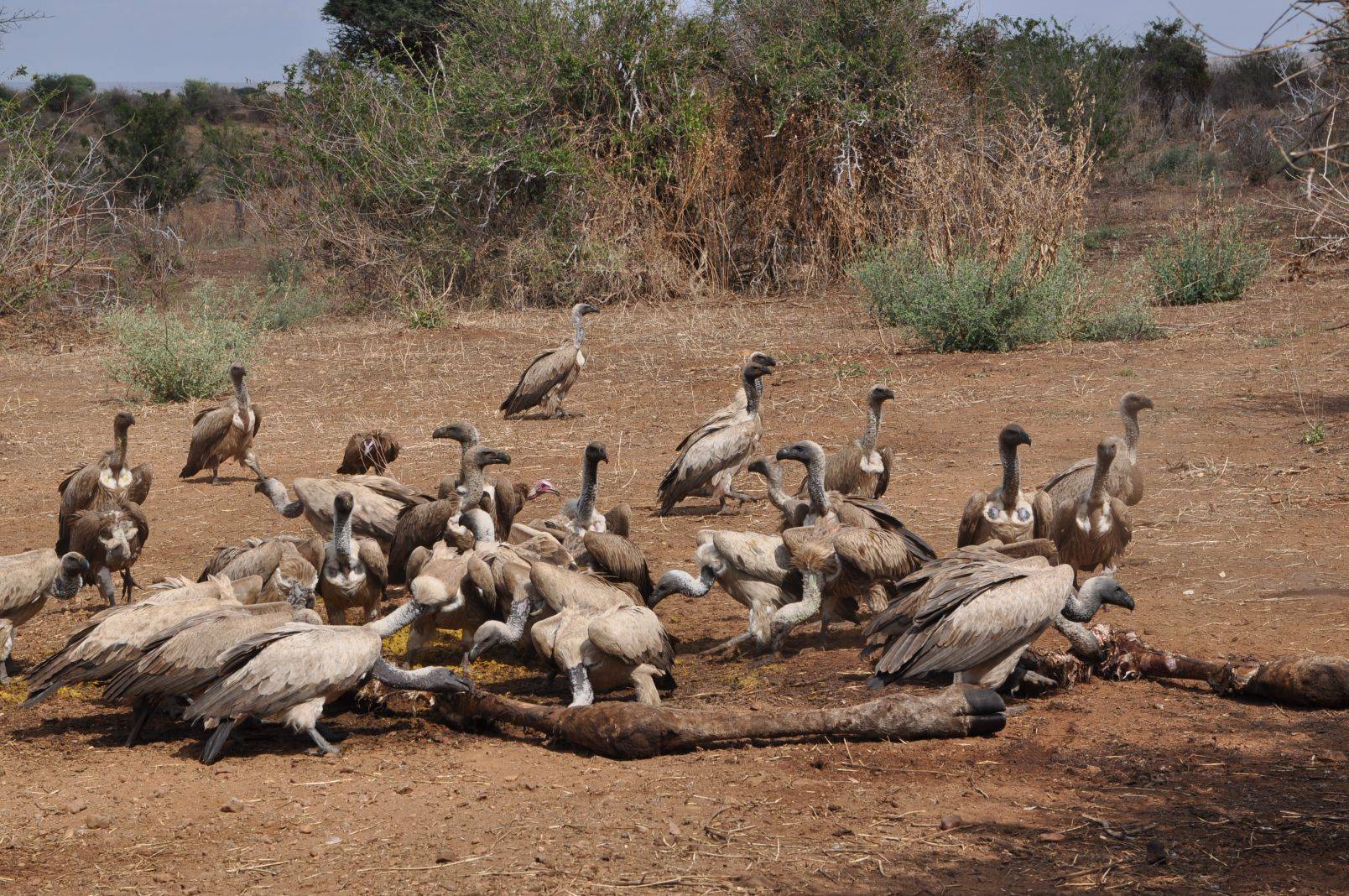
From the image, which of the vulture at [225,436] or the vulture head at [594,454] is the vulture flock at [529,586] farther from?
the vulture at [225,436]

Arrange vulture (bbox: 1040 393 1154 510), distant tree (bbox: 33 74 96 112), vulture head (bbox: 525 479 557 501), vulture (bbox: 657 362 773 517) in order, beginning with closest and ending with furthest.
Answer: vulture (bbox: 1040 393 1154 510) < vulture head (bbox: 525 479 557 501) < vulture (bbox: 657 362 773 517) < distant tree (bbox: 33 74 96 112)

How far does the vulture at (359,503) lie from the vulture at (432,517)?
0.09m

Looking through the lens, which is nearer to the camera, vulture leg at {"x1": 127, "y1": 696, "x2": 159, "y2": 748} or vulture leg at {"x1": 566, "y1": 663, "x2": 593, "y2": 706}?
vulture leg at {"x1": 127, "y1": 696, "x2": 159, "y2": 748}

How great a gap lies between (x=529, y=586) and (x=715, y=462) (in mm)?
3197

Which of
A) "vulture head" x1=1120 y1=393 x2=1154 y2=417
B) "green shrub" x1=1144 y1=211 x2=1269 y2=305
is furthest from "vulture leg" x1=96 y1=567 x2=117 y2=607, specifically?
"green shrub" x1=1144 y1=211 x2=1269 y2=305

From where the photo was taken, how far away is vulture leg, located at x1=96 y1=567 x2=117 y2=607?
6938 mm

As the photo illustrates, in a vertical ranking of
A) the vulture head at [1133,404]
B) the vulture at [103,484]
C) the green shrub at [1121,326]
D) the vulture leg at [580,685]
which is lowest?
the vulture leg at [580,685]

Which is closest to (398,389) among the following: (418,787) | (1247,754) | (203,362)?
(203,362)

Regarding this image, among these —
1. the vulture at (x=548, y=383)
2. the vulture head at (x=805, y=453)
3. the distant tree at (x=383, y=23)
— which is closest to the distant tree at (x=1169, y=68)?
the distant tree at (x=383, y=23)

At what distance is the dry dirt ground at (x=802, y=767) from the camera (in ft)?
12.3

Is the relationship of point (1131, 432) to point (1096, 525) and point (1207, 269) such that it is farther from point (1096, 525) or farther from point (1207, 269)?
point (1207, 269)

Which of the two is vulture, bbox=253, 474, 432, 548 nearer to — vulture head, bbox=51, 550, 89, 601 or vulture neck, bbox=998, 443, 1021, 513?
vulture head, bbox=51, 550, 89, 601

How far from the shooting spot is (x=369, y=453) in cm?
902

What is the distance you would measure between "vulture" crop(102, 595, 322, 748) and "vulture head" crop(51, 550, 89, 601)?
125 centimetres
